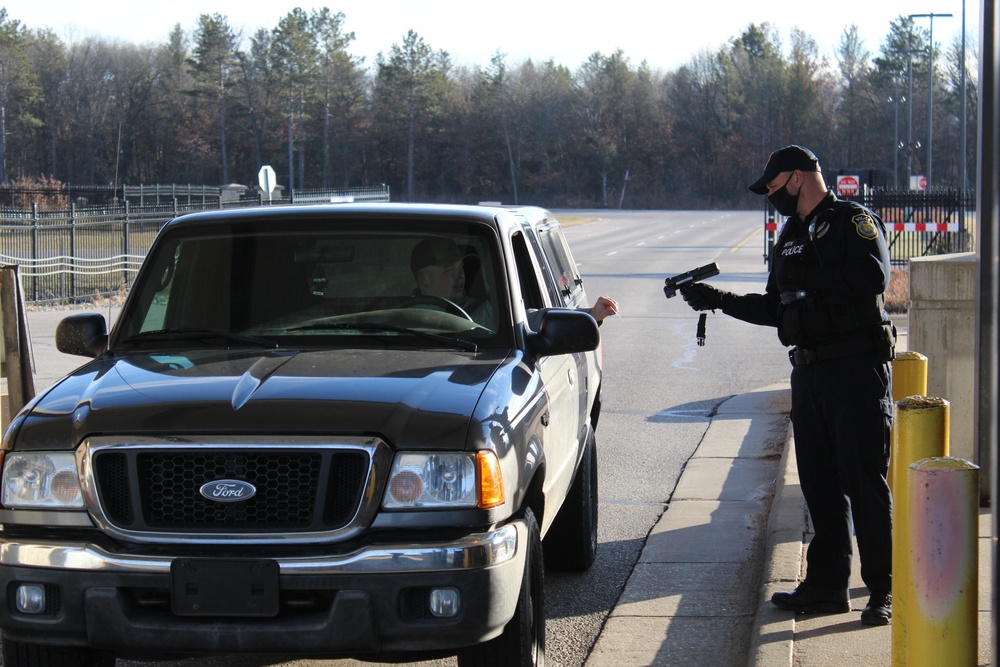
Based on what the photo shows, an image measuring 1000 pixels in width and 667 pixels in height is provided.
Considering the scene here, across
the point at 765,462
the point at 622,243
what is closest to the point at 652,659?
the point at 765,462

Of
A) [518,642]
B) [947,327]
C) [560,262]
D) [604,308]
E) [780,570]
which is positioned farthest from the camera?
[947,327]

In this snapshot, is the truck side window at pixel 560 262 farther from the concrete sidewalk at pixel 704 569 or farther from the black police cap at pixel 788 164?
the concrete sidewalk at pixel 704 569

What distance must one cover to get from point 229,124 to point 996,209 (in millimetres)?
109258

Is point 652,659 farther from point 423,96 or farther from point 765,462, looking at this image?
point 423,96

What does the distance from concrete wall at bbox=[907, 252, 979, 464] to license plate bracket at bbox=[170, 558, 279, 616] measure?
4437mm

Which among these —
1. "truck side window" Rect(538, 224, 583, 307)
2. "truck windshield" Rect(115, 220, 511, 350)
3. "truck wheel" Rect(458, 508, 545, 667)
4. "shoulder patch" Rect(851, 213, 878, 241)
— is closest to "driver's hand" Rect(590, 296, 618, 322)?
"truck side window" Rect(538, 224, 583, 307)

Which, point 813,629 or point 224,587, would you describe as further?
point 813,629

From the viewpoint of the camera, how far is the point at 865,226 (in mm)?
4793

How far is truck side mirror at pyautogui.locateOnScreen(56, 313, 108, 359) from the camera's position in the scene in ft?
15.7

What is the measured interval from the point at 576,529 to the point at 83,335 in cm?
239

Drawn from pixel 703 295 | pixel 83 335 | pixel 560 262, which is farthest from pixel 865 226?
pixel 83 335

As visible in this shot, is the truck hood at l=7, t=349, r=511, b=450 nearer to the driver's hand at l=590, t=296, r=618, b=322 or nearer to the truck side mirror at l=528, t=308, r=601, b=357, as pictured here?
the truck side mirror at l=528, t=308, r=601, b=357

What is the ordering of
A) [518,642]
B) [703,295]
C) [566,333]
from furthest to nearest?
1. [703,295]
2. [566,333]
3. [518,642]

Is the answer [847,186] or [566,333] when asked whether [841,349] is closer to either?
[566,333]
